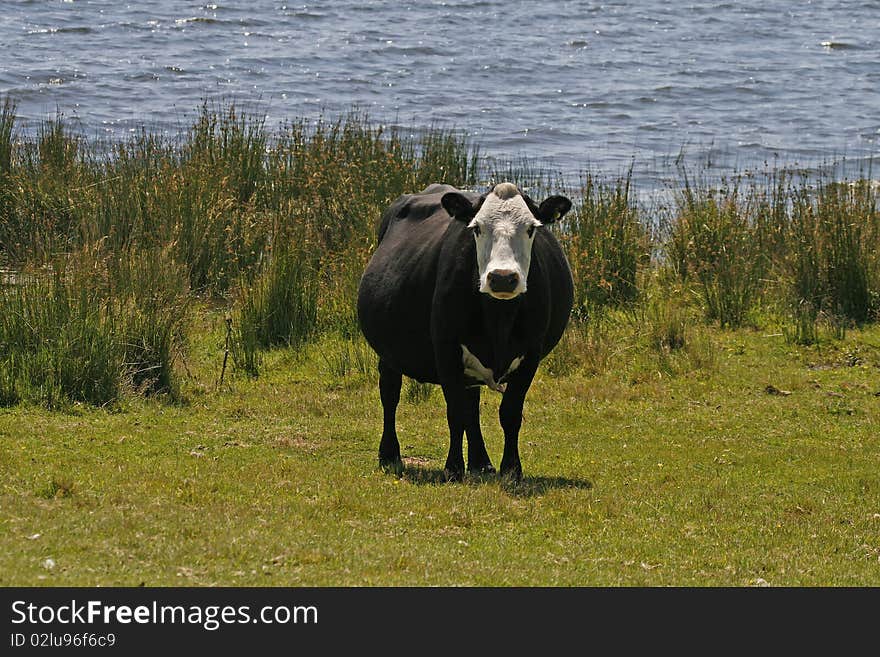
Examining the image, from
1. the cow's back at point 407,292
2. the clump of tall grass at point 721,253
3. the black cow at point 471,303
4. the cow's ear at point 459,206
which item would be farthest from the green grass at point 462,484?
the cow's ear at point 459,206

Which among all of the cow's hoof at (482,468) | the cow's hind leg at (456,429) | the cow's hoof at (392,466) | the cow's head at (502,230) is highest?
the cow's head at (502,230)

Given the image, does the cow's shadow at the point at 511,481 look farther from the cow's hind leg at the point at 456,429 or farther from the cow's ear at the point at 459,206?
the cow's ear at the point at 459,206

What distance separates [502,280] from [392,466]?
2192 millimetres

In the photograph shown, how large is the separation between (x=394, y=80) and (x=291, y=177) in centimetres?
1614

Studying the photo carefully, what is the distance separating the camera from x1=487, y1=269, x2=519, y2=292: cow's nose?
8.48 m

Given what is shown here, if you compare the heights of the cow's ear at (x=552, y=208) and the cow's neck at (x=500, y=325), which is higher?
the cow's ear at (x=552, y=208)

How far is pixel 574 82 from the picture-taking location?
34.2 metres

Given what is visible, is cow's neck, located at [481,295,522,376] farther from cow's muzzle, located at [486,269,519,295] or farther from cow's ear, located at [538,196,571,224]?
cow's ear, located at [538,196,571,224]

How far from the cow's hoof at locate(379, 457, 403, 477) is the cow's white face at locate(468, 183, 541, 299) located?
5.78 feet

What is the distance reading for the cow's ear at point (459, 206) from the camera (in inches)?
359

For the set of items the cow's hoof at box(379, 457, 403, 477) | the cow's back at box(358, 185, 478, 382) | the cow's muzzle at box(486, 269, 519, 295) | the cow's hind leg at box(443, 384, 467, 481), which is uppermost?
the cow's muzzle at box(486, 269, 519, 295)

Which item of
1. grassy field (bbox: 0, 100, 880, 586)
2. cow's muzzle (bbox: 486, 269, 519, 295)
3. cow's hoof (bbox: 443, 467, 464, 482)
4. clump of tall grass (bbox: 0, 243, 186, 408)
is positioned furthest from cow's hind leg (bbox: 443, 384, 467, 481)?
clump of tall grass (bbox: 0, 243, 186, 408)

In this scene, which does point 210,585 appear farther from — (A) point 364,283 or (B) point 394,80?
(B) point 394,80

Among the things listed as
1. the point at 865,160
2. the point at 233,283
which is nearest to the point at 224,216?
the point at 233,283
